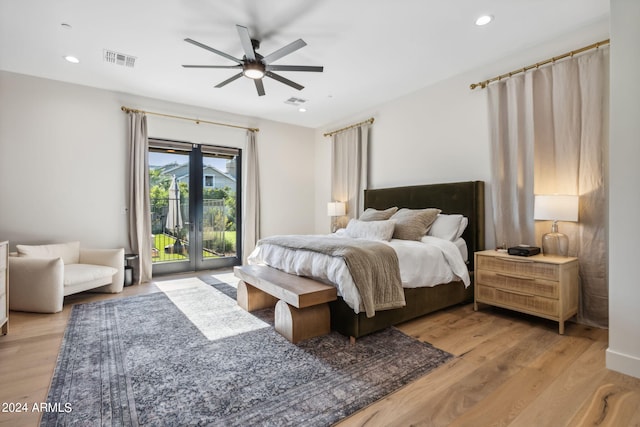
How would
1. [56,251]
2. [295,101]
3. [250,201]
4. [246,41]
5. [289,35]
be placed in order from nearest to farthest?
[246,41] → [289,35] → [56,251] → [295,101] → [250,201]

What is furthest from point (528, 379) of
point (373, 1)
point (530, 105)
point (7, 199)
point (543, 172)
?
point (7, 199)

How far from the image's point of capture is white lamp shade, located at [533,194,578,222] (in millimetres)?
2602

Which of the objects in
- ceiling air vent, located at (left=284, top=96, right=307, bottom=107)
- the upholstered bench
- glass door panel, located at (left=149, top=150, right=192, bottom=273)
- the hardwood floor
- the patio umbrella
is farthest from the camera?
the patio umbrella

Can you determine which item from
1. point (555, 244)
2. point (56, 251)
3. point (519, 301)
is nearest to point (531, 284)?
point (519, 301)

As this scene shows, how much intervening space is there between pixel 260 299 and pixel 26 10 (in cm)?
327

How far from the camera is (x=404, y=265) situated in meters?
2.76

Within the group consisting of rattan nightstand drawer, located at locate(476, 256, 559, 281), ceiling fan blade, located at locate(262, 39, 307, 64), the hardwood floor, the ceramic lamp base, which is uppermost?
ceiling fan blade, located at locate(262, 39, 307, 64)

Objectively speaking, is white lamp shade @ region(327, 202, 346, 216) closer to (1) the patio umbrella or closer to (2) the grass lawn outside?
(2) the grass lawn outside

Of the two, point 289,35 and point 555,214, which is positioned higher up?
point 289,35

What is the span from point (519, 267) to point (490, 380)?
132cm

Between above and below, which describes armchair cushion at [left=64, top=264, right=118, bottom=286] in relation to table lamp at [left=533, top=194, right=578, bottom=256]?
below

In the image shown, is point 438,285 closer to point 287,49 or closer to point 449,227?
point 449,227

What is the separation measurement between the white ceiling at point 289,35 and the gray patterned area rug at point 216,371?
2741 millimetres

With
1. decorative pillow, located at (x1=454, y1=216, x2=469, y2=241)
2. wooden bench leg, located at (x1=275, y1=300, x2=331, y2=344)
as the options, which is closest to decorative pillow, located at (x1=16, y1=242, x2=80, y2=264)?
wooden bench leg, located at (x1=275, y1=300, x2=331, y2=344)
